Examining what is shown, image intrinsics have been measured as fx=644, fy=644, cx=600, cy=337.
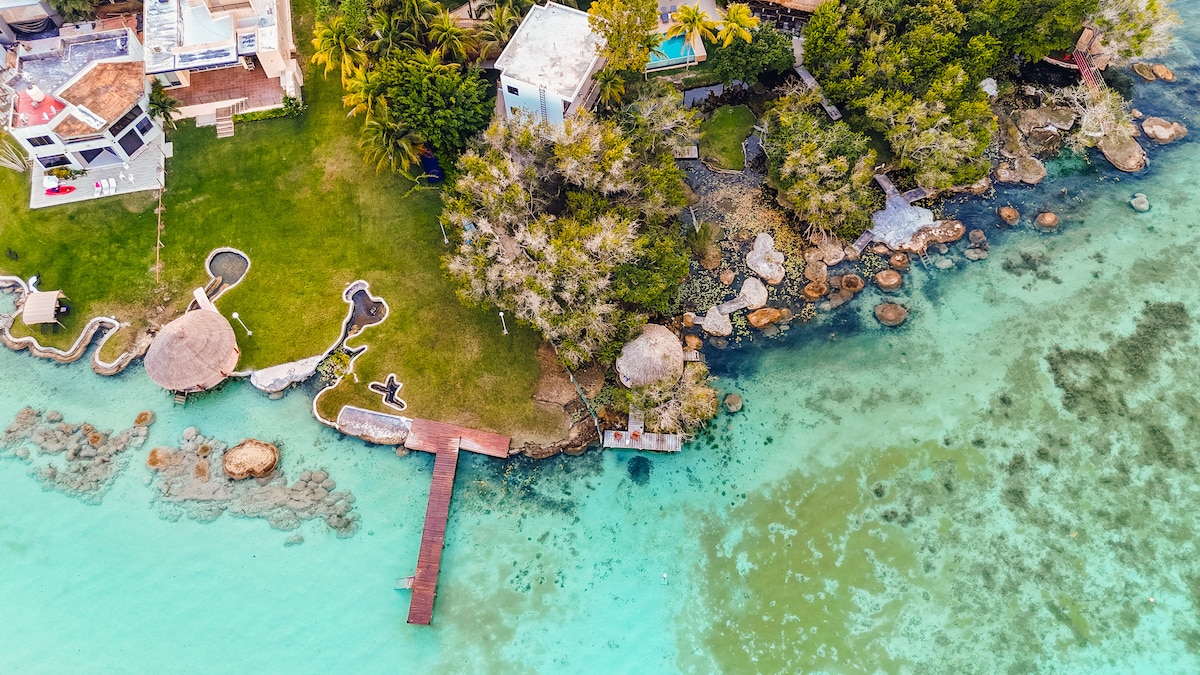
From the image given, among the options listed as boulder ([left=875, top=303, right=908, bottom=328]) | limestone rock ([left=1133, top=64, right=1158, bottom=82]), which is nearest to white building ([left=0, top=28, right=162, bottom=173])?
boulder ([left=875, top=303, right=908, bottom=328])

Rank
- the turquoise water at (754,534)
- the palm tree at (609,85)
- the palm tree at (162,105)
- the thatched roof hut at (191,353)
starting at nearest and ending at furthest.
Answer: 1. the turquoise water at (754,534)
2. the thatched roof hut at (191,353)
3. the palm tree at (609,85)
4. the palm tree at (162,105)

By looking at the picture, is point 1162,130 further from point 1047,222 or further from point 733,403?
point 733,403

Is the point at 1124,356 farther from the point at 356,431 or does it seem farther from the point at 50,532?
the point at 50,532

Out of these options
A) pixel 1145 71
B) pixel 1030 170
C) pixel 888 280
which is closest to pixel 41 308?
pixel 888 280

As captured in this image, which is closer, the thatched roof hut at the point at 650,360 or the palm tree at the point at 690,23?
the thatched roof hut at the point at 650,360

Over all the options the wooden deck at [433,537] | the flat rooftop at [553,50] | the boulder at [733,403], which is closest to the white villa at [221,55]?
the flat rooftop at [553,50]

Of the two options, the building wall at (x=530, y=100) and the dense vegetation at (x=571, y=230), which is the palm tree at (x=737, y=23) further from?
the building wall at (x=530, y=100)
